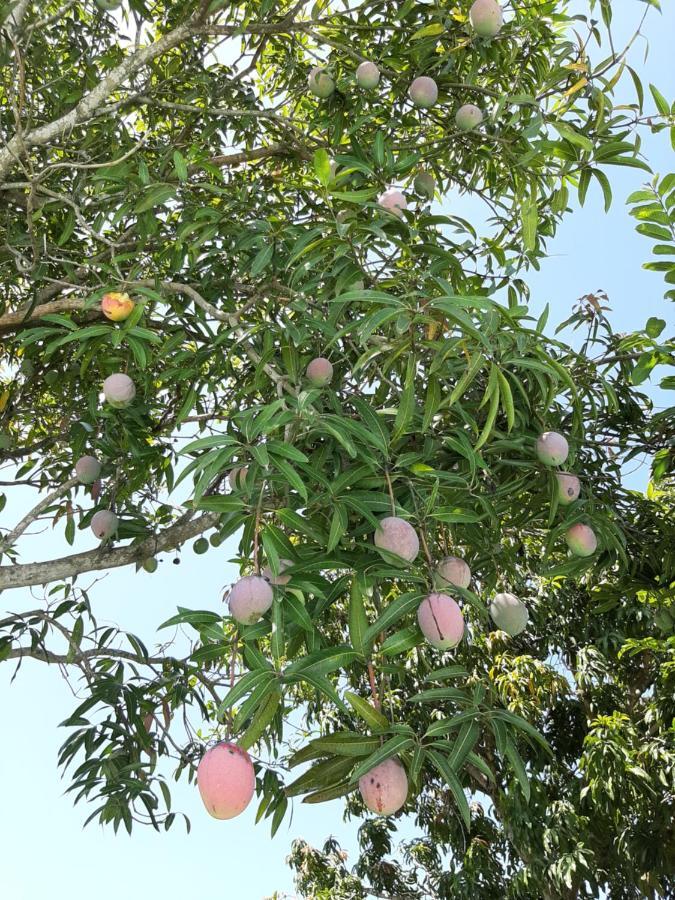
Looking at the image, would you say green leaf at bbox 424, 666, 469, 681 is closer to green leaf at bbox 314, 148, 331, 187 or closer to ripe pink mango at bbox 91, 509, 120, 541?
green leaf at bbox 314, 148, 331, 187

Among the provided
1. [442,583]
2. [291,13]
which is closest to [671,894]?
[442,583]

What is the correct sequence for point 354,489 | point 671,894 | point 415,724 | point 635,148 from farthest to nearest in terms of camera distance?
point 415,724
point 671,894
point 635,148
point 354,489

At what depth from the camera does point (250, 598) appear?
1.29 metres

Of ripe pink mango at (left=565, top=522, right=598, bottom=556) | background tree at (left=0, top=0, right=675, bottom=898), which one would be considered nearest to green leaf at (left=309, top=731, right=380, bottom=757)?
background tree at (left=0, top=0, right=675, bottom=898)

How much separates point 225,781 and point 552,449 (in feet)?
3.66

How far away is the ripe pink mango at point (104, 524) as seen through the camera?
2.42m

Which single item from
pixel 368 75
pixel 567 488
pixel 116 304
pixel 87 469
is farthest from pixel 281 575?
pixel 368 75

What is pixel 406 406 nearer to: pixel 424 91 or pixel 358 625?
pixel 358 625

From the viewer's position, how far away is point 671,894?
14.9 feet

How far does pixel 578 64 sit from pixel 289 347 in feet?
3.46

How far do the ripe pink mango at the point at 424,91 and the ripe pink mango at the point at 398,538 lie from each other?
162 cm

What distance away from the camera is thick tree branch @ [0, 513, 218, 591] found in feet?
7.51

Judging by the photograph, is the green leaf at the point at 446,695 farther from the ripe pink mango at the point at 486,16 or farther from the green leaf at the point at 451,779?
the ripe pink mango at the point at 486,16

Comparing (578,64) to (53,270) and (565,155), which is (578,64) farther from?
(53,270)
